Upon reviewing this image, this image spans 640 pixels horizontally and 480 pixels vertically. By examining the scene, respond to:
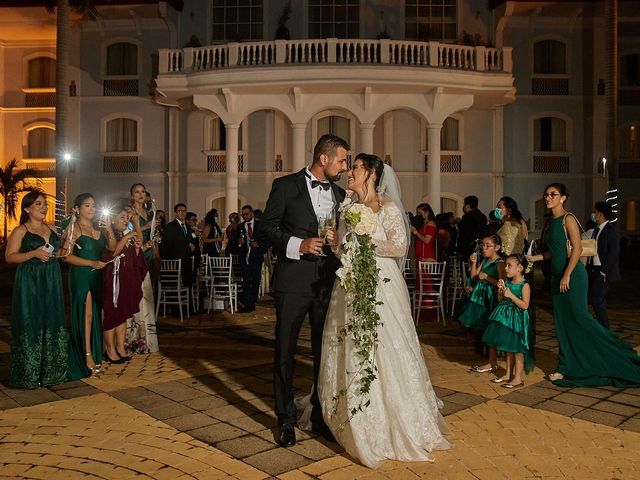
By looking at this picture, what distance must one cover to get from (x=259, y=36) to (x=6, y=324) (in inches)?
617

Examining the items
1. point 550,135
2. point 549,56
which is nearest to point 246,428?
point 550,135

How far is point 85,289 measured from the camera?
700 cm

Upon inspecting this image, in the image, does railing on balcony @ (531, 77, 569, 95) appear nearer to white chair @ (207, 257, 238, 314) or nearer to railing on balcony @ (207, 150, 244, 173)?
railing on balcony @ (207, 150, 244, 173)

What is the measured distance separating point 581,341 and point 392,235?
318cm

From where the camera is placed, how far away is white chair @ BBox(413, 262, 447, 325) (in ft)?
33.6

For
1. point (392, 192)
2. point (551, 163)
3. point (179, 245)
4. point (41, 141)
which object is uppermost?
point (41, 141)

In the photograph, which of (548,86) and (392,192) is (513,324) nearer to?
(392,192)

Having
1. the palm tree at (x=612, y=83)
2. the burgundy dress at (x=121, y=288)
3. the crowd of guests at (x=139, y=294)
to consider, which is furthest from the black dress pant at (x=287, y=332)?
the palm tree at (x=612, y=83)

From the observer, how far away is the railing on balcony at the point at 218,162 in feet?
75.3

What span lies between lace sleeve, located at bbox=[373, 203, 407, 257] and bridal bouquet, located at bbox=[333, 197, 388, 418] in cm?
14

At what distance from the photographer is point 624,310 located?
471 inches

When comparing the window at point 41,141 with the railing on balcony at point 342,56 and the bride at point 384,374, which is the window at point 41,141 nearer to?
the railing on balcony at point 342,56

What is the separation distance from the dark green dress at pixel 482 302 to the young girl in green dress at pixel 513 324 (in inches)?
19.9

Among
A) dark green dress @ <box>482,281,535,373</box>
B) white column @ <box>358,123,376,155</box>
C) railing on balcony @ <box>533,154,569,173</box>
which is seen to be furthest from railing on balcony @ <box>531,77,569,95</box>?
dark green dress @ <box>482,281,535,373</box>
